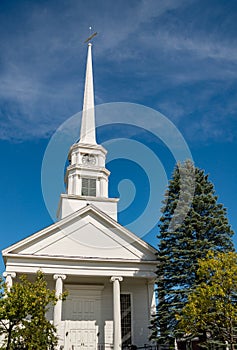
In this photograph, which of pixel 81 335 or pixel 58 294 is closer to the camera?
pixel 58 294

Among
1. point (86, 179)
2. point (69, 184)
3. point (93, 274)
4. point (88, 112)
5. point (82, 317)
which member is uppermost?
point (88, 112)

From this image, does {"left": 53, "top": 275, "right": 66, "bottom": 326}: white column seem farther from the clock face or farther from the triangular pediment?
the clock face

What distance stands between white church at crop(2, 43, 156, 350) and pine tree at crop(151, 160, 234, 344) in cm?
203

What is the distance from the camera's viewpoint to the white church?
2133cm

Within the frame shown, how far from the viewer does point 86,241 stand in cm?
2309

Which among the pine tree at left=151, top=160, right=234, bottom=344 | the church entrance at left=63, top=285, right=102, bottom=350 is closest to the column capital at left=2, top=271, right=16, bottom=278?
the church entrance at left=63, top=285, right=102, bottom=350

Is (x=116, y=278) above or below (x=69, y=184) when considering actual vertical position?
below

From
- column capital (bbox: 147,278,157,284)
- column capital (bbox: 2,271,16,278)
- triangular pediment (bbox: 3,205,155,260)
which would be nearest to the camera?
column capital (bbox: 2,271,16,278)

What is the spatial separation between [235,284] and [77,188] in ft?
52.0

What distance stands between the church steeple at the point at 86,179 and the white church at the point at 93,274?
Answer: 3254 mm

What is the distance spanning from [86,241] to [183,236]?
20.4ft

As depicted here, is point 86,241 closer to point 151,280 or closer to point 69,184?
point 151,280

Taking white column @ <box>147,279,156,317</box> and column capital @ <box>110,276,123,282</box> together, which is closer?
column capital @ <box>110,276,123,282</box>

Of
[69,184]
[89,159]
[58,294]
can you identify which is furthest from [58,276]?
[89,159]
